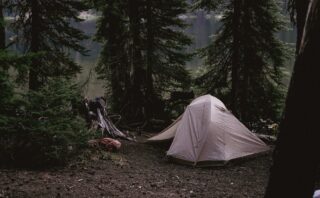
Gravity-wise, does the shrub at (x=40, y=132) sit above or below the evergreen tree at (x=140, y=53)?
below

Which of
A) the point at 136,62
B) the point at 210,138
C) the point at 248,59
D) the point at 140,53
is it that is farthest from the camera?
the point at 140,53

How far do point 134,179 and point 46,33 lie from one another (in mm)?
8081

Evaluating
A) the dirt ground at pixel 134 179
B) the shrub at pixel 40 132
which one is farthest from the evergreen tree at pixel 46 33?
the dirt ground at pixel 134 179

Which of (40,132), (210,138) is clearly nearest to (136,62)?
(210,138)

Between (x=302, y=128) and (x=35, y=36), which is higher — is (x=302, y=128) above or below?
below

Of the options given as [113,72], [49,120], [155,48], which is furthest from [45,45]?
[49,120]

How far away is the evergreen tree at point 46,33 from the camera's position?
13.4 meters

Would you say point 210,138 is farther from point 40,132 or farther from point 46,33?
point 46,33

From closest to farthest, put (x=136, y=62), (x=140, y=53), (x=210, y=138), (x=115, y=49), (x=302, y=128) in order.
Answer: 1. (x=302, y=128)
2. (x=210, y=138)
3. (x=136, y=62)
4. (x=140, y=53)
5. (x=115, y=49)

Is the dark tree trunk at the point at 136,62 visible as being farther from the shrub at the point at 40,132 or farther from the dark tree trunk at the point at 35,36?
the shrub at the point at 40,132

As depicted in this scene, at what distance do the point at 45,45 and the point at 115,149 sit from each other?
573 centimetres

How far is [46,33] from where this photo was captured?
13773 mm

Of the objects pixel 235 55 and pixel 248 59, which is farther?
pixel 248 59

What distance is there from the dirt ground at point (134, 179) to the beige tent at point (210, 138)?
0.28 m
